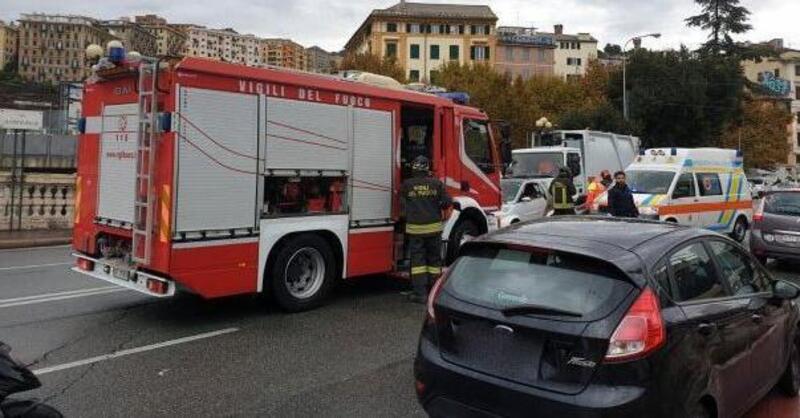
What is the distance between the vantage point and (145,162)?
22.7ft

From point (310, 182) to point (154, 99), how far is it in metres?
2.01

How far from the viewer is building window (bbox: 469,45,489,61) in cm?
9349

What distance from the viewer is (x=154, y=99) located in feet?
22.3

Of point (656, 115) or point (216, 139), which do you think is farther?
point (656, 115)

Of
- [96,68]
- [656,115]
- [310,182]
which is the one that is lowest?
[310,182]

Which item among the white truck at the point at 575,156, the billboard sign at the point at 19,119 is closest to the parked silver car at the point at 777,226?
the white truck at the point at 575,156

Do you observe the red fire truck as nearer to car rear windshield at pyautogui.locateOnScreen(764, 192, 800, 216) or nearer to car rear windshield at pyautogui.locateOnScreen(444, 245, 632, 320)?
car rear windshield at pyautogui.locateOnScreen(444, 245, 632, 320)

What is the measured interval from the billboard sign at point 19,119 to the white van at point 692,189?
44.0 ft

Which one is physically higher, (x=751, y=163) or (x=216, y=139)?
(x=751, y=163)

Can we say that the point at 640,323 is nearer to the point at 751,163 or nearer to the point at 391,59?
the point at 391,59

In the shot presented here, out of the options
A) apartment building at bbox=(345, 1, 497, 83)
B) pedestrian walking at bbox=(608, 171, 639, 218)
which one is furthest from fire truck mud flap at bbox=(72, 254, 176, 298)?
apartment building at bbox=(345, 1, 497, 83)

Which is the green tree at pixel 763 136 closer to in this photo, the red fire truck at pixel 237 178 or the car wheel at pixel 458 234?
the car wheel at pixel 458 234

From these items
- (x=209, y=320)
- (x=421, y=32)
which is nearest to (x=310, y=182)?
(x=209, y=320)

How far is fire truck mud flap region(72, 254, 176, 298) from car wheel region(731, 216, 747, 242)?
49.9 ft
